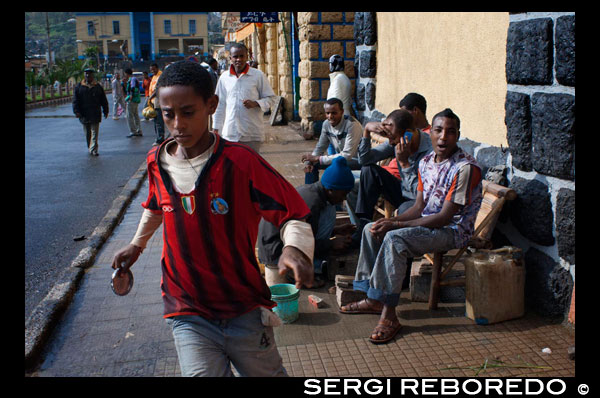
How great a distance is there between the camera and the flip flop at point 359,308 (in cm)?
462

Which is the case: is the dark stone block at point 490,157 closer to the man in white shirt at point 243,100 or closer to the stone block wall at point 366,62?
the man in white shirt at point 243,100

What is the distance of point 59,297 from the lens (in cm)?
508

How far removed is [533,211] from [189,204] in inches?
112

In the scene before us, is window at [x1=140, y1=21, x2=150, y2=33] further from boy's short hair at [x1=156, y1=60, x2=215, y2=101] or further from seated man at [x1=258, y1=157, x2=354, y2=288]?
boy's short hair at [x1=156, y1=60, x2=215, y2=101]

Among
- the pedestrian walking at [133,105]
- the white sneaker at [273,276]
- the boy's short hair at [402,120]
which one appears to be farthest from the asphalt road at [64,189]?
the boy's short hair at [402,120]

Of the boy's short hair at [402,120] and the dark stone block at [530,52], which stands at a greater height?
the dark stone block at [530,52]

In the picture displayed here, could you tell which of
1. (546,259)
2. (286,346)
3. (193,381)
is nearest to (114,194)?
(286,346)

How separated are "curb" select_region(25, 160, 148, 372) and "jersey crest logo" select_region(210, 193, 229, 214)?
2281 millimetres

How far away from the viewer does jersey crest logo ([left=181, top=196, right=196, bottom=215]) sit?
2.52 m

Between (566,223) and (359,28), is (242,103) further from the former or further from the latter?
(566,223)

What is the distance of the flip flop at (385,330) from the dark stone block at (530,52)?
1941mm

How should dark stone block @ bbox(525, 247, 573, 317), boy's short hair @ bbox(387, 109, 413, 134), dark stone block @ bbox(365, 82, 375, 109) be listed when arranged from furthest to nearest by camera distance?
dark stone block @ bbox(365, 82, 375, 109) < boy's short hair @ bbox(387, 109, 413, 134) < dark stone block @ bbox(525, 247, 573, 317)

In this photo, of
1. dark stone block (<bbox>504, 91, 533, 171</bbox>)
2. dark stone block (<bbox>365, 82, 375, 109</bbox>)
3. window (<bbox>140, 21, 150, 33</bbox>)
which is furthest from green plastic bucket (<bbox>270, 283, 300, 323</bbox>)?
window (<bbox>140, 21, 150, 33</bbox>)

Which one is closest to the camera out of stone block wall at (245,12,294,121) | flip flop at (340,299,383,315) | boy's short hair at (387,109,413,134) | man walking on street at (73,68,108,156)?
flip flop at (340,299,383,315)
